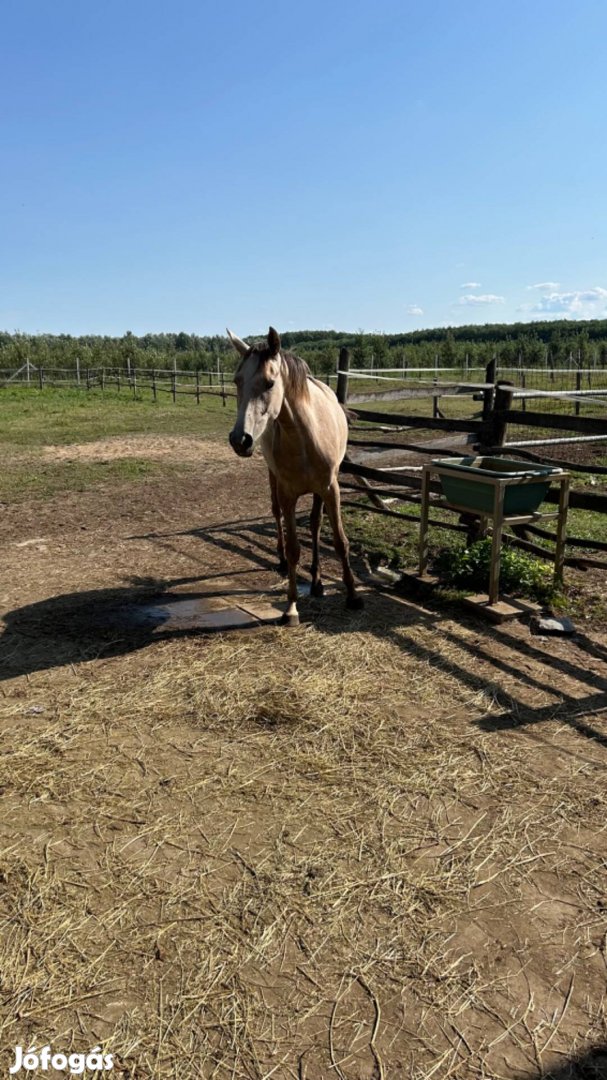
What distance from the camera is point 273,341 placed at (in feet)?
13.2

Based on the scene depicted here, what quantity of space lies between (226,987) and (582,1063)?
928 mm

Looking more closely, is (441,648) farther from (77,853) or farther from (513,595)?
(77,853)

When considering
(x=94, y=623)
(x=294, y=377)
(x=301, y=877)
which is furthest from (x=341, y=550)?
(x=301, y=877)

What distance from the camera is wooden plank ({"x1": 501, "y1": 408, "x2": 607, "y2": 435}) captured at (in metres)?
4.73

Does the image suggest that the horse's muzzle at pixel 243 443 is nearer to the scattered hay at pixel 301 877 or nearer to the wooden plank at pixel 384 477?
the scattered hay at pixel 301 877

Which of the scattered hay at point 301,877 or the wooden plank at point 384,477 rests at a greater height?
the wooden plank at point 384,477

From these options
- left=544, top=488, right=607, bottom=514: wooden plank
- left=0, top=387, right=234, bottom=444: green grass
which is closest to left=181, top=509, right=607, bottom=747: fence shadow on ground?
left=544, top=488, right=607, bottom=514: wooden plank

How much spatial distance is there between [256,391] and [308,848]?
260 cm

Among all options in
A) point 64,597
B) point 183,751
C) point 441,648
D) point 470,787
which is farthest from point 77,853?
point 64,597

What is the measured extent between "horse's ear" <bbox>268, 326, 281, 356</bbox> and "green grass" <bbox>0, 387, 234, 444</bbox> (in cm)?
1085

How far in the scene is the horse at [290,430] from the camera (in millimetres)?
4000

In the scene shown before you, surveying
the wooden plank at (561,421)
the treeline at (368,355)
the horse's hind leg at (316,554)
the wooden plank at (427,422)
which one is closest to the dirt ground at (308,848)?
the horse's hind leg at (316,554)

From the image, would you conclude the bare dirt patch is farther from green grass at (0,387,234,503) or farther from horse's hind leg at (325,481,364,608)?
horse's hind leg at (325,481,364,608)

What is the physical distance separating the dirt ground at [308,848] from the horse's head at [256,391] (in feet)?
4.39
